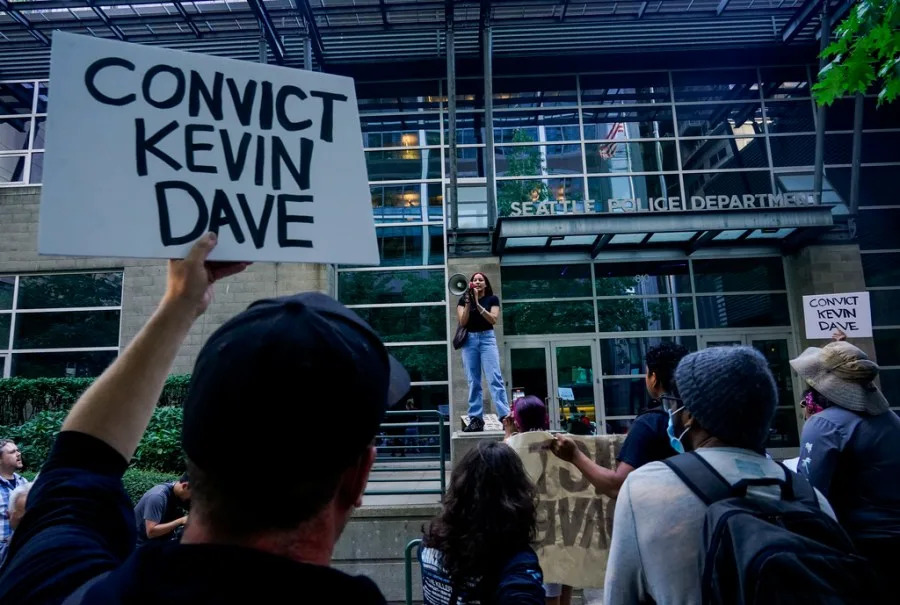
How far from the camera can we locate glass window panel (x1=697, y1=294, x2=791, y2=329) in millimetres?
13156

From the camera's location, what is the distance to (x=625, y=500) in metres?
1.89

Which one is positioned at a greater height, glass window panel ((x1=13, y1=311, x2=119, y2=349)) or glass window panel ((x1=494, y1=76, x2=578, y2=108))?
glass window panel ((x1=494, y1=76, x2=578, y2=108))

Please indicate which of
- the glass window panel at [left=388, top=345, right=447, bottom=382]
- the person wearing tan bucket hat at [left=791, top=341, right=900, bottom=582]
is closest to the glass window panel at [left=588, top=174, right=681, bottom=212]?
the glass window panel at [left=388, top=345, right=447, bottom=382]

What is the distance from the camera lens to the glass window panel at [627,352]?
1287 centimetres

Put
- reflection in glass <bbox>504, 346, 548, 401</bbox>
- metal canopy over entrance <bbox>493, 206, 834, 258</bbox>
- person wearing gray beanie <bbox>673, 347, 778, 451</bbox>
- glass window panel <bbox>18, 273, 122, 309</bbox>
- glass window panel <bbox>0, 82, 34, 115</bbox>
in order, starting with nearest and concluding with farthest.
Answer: person wearing gray beanie <bbox>673, 347, 778, 451</bbox> < metal canopy over entrance <bbox>493, 206, 834, 258</bbox> < reflection in glass <bbox>504, 346, 548, 401</bbox> < glass window panel <bbox>18, 273, 122, 309</bbox> < glass window panel <bbox>0, 82, 34, 115</bbox>

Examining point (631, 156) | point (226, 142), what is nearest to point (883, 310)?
point (631, 156)

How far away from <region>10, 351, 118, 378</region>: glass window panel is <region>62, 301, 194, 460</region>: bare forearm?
13957 mm

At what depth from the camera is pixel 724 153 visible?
46.4 ft

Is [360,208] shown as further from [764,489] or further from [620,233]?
[620,233]

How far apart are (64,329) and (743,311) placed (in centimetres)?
1572

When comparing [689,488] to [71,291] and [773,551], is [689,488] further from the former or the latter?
[71,291]

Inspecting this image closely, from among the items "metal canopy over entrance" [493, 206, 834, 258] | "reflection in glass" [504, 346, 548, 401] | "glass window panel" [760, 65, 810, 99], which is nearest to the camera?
"metal canopy over entrance" [493, 206, 834, 258]

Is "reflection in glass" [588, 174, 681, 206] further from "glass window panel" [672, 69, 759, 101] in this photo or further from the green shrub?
the green shrub

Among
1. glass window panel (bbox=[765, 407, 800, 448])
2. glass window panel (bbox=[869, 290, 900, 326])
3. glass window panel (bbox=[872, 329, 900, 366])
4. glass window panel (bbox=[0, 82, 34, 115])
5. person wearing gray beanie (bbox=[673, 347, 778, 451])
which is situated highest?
glass window panel (bbox=[0, 82, 34, 115])
